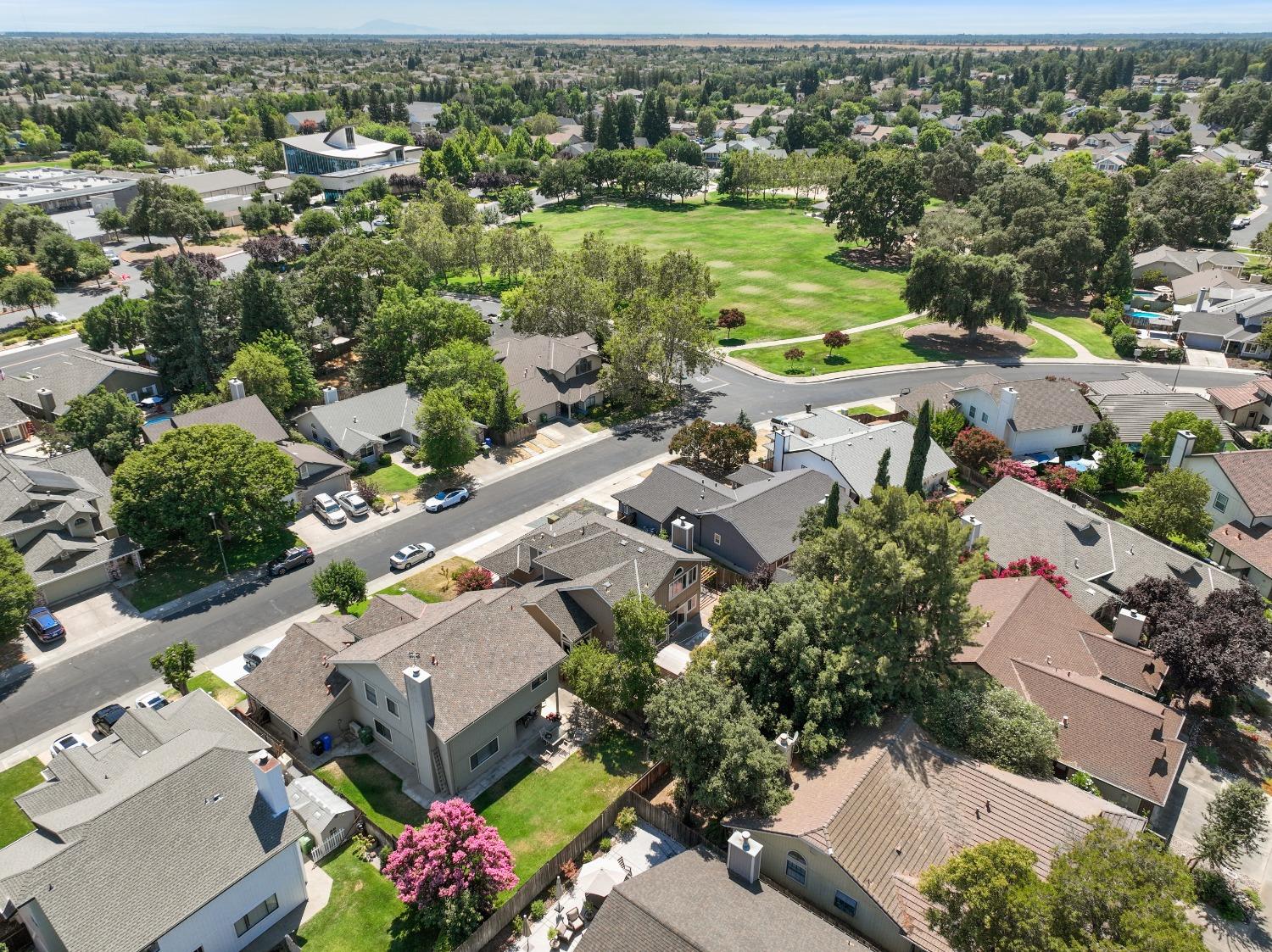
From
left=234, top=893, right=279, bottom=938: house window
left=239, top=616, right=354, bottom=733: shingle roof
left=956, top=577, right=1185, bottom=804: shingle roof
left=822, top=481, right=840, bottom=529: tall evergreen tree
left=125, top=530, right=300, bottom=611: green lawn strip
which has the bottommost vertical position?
left=125, top=530, right=300, bottom=611: green lawn strip

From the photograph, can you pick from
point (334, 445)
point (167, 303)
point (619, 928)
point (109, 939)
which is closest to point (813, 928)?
point (619, 928)

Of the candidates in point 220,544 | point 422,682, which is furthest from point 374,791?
point 220,544

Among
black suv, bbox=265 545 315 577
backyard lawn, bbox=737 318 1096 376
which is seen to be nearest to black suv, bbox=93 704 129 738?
black suv, bbox=265 545 315 577

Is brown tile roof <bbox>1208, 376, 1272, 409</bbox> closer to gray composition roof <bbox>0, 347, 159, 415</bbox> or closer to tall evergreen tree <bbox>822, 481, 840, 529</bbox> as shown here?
tall evergreen tree <bbox>822, 481, 840, 529</bbox>

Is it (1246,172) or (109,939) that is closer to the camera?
(109,939)

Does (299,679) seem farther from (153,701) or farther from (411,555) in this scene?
(411,555)

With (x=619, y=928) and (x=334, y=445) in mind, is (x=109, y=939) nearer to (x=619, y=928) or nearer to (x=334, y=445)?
(x=619, y=928)

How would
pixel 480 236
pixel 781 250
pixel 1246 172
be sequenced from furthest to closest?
pixel 1246 172 → pixel 781 250 → pixel 480 236
